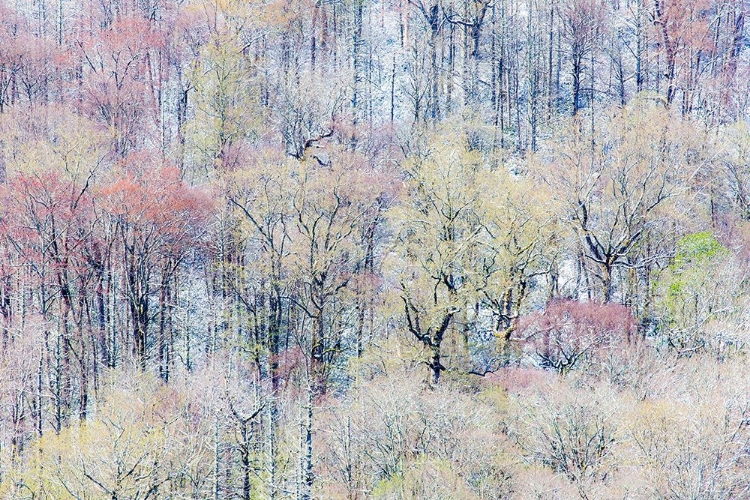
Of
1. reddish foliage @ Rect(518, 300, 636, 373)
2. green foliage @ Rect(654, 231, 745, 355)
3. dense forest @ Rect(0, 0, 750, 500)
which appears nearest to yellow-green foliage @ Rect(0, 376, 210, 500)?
Answer: dense forest @ Rect(0, 0, 750, 500)

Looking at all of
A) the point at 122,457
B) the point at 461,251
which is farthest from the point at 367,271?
the point at 122,457

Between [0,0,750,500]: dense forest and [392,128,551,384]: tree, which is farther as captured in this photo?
[392,128,551,384]: tree

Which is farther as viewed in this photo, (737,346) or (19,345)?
(19,345)

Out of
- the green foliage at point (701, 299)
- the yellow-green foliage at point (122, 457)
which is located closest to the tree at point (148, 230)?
the yellow-green foliage at point (122, 457)

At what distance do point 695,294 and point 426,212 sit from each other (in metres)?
13.3

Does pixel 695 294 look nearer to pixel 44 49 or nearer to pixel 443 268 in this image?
pixel 443 268

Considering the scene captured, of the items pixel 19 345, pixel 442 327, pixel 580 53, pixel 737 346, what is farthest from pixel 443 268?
pixel 580 53

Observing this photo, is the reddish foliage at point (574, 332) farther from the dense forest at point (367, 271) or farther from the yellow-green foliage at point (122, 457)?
the yellow-green foliage at point (122, 457)

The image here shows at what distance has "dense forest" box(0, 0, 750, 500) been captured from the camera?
29.7m

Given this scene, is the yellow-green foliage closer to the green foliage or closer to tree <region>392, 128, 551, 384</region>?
tree <region>392, 128, 551, 384</region>

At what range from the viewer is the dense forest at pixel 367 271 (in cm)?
2969

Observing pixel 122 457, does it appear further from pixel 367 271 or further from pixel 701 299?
pixel 701 299

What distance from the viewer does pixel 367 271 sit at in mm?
45812

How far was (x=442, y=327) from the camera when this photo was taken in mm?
37656
